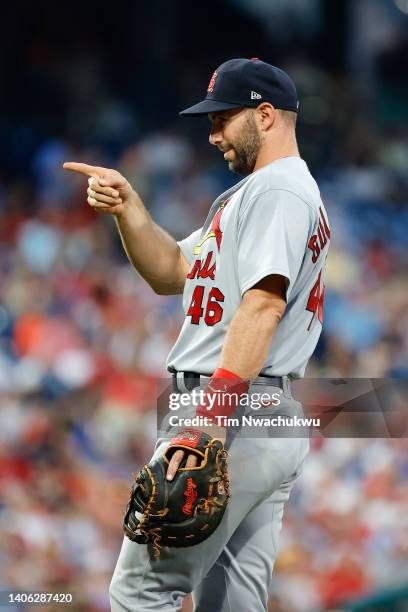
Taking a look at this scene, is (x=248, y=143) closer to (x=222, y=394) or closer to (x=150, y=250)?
(x=150, y=250)

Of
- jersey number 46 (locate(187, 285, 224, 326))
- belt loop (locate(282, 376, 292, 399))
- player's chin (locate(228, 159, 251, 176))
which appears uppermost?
player's chin (locate(228, 159, 251, 176))

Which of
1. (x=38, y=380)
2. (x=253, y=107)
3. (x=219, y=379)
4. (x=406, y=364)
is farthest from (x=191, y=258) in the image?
(x=406, y=364)

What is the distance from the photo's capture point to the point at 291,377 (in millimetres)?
2252

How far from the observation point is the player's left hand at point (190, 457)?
1.94 m

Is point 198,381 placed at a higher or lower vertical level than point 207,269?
lower

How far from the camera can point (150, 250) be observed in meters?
2.59

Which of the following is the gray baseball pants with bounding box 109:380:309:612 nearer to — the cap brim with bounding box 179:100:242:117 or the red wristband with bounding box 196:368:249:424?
the red wristband with bounding box 196:368:249:424

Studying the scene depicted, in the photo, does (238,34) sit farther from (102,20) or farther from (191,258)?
(191,258)

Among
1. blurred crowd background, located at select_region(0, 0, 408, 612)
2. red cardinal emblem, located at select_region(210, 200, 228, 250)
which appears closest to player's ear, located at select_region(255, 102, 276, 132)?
red cardinal emblem, located at select_region(210, 200, 228, 250)

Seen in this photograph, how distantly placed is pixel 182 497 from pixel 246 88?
3.22 feet

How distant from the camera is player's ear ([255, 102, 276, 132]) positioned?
228cm

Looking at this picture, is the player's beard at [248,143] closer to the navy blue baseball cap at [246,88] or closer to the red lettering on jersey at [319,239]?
the navy blue baseball cap at [246,88]

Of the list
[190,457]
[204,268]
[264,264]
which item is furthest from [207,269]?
[190,457]

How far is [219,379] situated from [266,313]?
18cm
